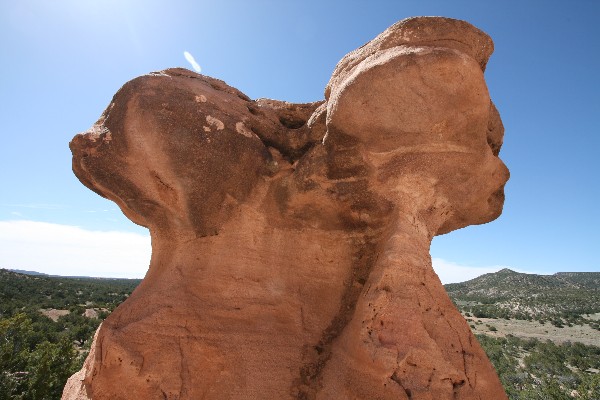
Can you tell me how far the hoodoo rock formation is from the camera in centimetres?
387

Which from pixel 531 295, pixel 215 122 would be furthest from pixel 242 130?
pixel 531 295

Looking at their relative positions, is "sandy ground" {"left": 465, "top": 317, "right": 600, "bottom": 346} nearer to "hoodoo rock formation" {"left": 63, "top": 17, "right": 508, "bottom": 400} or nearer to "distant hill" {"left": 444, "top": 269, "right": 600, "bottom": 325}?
"distant hill" {"left": 444, "top": 269, "right": 600, "bottom": 325}

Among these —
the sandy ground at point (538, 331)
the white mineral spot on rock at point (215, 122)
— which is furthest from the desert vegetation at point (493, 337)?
the white mineral spot on rock at point (215, 122)

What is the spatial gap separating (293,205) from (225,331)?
169cm

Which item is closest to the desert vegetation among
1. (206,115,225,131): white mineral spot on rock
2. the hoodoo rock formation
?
the hoodoo rock formation

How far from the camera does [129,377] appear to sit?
405 cm

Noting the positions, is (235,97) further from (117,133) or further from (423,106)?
(423,106)

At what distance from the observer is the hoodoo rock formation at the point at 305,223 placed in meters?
3.87

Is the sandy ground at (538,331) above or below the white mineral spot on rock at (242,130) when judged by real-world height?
below

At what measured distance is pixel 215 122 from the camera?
4.79 m

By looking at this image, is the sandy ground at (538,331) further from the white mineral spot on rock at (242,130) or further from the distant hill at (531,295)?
the white mineral spot on rock at (242,130)

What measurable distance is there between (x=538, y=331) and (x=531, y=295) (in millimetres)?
22000

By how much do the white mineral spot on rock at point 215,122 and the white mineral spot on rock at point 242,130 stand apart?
20 centimetres

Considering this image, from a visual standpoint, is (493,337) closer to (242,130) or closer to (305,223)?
(305,223)
